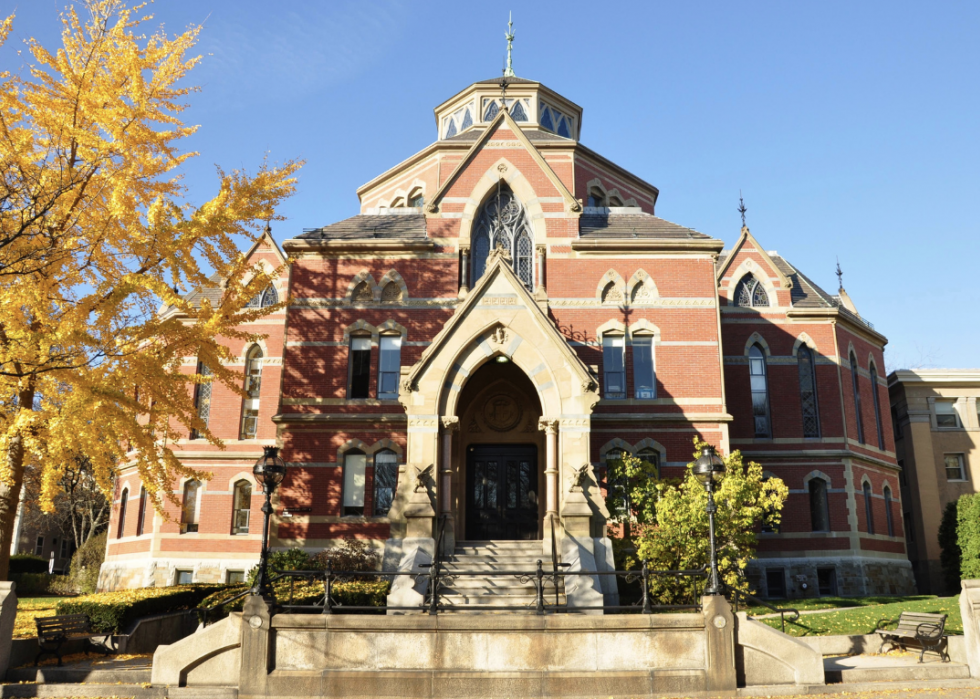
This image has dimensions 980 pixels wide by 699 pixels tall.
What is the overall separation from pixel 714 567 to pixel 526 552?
672 centimetres

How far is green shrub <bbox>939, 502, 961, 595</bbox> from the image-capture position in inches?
1258

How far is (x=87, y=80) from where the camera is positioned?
17.7 meters

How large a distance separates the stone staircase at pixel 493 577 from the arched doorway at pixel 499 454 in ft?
8.50

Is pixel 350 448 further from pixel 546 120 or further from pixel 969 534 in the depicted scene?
pixel 969 534

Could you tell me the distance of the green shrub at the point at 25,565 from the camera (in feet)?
141

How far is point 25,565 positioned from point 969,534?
46368mm

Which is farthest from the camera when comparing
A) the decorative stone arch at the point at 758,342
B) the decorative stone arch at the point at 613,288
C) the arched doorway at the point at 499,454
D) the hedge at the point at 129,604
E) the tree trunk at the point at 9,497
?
the decorative stone arch at the point at 758,342

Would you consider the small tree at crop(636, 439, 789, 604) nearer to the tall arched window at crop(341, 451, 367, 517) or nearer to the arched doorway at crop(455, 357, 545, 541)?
the arched doorway at crop(455, 357, 545, 541)

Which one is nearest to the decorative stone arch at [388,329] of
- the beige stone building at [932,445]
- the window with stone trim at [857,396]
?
the window with stone trim at [857,396]

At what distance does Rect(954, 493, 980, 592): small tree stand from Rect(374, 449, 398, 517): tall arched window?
887 inches

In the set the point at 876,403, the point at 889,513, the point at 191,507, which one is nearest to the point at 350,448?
the point at 191,507

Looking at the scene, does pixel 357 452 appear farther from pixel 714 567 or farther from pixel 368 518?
pixel 714 567

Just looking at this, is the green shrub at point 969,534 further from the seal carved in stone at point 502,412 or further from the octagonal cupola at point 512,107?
the octagonal cupola at point 512,107

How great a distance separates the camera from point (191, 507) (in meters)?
31.6
